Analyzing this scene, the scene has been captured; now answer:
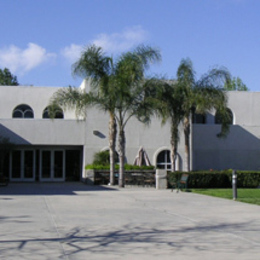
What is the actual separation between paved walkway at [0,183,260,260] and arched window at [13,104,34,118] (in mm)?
17294

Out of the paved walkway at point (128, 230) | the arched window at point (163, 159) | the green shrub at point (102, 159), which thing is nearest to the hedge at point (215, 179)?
the green shrub at point (102, 159)

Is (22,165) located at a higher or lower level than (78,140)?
lower

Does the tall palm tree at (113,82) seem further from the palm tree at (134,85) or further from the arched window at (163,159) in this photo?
the arched window at (163,159)

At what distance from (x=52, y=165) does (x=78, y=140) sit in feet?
9.14

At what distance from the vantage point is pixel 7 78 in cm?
6153

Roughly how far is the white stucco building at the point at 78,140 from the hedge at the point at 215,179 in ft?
16.5

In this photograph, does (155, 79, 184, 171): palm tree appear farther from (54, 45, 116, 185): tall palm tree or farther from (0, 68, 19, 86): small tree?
(0, 68, 19, 86): small tree

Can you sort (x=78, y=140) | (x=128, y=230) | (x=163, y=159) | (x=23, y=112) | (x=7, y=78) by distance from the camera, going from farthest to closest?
(x=7, y=78)
(x=23, y=112)
(x=163, y=159)
(x=78, y=140)
(x=128, y=230)

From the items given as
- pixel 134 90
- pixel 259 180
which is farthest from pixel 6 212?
pixel 259 180

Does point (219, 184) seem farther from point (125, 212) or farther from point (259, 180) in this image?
point (125, 212)

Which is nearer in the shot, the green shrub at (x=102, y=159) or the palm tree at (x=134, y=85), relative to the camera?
the palm tree at (x=134, y=85)

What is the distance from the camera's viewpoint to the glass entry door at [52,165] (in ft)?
105

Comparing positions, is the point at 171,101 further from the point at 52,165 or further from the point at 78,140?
the point at 52,165

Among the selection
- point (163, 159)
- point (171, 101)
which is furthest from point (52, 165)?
point (171, 101)
